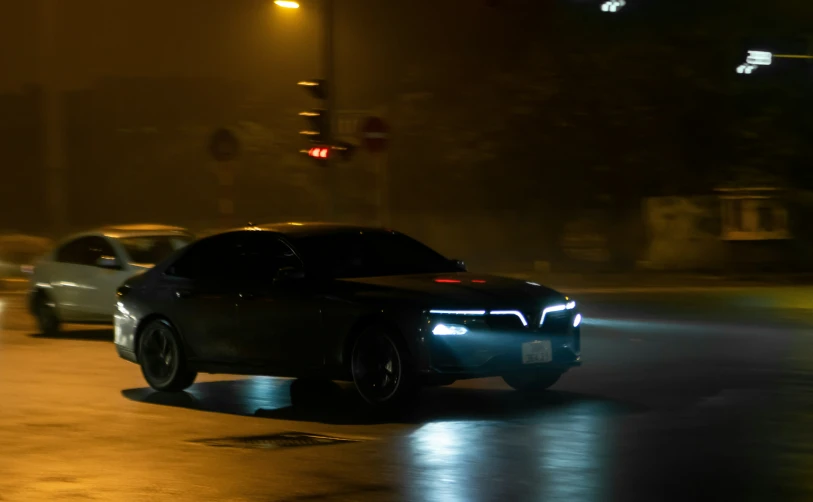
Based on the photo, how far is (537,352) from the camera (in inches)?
426

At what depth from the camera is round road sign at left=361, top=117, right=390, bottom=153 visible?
87.9 feet

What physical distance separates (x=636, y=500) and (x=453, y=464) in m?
1.47

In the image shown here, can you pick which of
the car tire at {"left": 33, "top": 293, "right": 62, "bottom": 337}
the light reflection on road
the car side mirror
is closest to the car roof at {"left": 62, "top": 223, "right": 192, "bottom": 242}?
the car side mirror

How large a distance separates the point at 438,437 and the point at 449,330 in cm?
111

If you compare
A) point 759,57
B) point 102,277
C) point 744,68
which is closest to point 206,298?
point 102,277

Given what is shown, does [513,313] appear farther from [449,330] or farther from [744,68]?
[744,68]

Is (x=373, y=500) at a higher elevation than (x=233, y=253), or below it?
below

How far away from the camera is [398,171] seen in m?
39.8

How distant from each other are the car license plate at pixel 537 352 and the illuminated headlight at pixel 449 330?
0.56m

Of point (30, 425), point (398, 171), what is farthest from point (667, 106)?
point (30, 425)

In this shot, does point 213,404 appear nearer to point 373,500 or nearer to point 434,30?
point 373,500

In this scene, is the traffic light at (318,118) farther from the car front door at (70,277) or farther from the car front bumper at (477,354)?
the car front bumper at (477,354)

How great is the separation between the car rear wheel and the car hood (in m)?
7.79

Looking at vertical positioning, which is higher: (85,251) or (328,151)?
(328,151)
